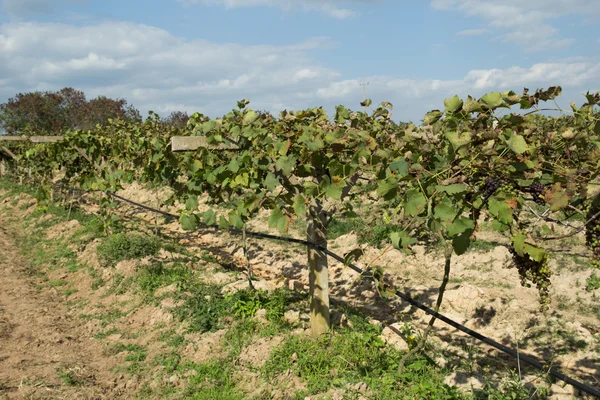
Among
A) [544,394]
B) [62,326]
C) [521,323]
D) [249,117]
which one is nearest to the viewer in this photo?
[544,394]

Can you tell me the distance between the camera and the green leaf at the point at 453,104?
112 inches

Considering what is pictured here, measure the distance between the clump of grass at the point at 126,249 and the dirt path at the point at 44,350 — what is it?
88 centimetres

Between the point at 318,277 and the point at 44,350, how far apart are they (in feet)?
9.57

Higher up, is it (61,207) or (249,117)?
(249,117)

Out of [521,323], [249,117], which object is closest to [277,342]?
[249,117]

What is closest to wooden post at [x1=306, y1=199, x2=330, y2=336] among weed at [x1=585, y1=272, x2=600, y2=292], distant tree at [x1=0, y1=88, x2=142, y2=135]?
weed at [x1=585, y1=272, x2=600, y2=292]

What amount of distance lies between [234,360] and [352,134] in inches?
88.6

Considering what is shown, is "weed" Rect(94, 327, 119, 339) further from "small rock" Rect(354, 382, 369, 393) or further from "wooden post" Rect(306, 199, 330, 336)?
"small rock" Rect(354, 382, 369, 393)

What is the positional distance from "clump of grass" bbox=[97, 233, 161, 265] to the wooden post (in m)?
3.66

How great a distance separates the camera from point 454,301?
19.7ft

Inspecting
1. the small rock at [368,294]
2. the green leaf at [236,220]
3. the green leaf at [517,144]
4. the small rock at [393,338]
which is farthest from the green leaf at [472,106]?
the small rock at [368,294]

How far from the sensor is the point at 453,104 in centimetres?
286

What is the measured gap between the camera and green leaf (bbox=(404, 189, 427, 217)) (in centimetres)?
261

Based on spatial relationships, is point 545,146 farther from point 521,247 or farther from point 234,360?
point 234,360
